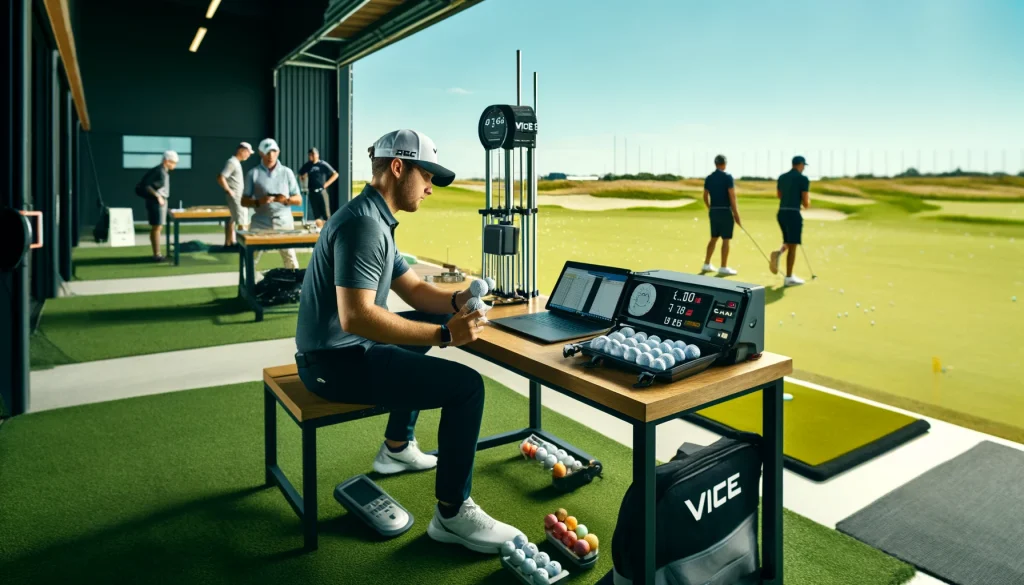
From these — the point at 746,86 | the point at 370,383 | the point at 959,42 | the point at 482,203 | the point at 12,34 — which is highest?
the point at 959,42

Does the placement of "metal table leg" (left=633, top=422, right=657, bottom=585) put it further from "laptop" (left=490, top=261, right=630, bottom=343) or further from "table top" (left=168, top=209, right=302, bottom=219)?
"table top" (left=168, top=209, right=302, bottom=219)

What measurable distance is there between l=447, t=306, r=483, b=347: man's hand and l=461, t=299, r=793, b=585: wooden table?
105 millimetres

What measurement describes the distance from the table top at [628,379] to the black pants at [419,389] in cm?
18

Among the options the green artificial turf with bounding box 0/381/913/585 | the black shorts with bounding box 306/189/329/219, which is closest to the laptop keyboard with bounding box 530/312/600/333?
the green artificial turf with bounding box 0/381/913/585

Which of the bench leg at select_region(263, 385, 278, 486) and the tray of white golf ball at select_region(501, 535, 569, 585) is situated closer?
the tray of white golf ball at select_region(501, 535, 569, 585)

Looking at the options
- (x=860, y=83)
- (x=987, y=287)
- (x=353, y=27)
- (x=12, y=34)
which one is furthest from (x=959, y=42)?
(x=12, y=34)

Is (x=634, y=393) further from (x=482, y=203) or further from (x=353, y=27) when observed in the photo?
(x=353, y=27)

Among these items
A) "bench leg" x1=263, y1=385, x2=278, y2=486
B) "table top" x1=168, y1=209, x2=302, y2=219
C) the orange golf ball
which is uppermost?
"table top" x1=168, y1=209, x2=302, y2=219

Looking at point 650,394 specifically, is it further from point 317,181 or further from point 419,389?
point 317,181

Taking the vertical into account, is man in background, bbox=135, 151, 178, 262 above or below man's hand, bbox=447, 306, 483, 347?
above

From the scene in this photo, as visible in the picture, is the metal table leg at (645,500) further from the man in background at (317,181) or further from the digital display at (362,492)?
the man in background at (317,181)

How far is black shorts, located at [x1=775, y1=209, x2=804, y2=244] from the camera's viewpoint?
807 cm

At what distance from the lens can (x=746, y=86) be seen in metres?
15.9

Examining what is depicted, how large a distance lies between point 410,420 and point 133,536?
0.98 metres
